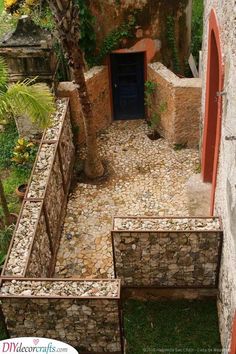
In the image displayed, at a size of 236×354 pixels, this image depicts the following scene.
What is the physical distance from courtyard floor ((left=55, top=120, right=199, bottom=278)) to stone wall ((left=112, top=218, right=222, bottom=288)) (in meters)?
1.08

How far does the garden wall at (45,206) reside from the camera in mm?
7707

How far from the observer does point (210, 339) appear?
7992mm

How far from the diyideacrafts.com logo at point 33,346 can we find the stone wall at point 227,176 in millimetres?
2342

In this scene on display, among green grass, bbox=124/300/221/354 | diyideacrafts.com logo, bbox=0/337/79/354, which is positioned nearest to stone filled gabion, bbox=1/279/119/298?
diyideacrafts.com logo, bbox=0/337/79/354

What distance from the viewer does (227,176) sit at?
705cm

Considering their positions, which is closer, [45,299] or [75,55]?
[45,299]

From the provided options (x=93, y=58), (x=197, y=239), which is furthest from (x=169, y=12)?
(x=197, y=239)

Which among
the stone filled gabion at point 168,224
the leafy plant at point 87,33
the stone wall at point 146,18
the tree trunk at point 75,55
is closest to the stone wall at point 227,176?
the stone filled gabion at point 168,224

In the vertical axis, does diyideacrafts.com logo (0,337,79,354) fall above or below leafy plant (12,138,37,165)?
below

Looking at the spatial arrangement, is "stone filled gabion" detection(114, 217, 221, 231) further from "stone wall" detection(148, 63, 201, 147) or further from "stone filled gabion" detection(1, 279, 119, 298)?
"stone wall" detection(148, 63, 201, 147)

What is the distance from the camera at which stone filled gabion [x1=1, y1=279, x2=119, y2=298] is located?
22.3 feet

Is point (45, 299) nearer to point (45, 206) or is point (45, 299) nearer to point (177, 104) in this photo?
point (45, 206)

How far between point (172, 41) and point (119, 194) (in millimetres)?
3962

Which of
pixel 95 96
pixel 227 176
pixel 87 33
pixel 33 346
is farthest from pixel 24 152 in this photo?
pixel 227 176
